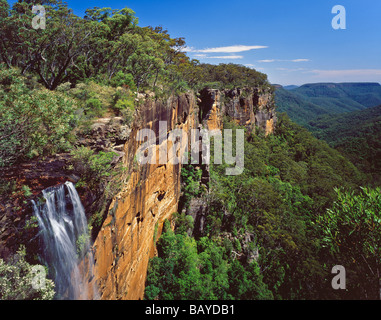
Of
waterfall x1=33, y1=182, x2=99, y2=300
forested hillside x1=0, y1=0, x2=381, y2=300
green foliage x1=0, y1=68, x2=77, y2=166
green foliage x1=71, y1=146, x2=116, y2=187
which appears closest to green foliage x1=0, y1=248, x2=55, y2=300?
forested hillside x1=0, y1=0, x2=381, y2=300

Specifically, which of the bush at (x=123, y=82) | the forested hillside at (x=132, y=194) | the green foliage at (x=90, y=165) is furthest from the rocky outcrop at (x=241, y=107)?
the green foliage at (x=90, y=165)

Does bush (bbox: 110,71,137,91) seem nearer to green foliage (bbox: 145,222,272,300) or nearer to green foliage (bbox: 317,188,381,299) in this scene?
green foliage (bbox: 145,222,272,300)

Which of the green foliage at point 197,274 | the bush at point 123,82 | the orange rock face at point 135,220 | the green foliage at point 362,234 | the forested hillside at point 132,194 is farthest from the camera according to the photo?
the bush at point 123,82

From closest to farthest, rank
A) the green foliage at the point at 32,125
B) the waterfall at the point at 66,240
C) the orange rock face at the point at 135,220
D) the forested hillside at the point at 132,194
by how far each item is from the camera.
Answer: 1. the waterfall at the point at 66,240
2. the green foliage at the point at 32,125
3. the forested hillside at the point at 132,194
4. the orange rock face at the point at 135,220

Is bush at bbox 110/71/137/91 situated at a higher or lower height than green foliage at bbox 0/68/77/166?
Result: higher

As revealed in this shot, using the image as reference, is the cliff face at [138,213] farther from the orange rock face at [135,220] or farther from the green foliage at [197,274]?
the green foliage at [197,274]

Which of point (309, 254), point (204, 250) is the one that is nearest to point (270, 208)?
point (309, 254)

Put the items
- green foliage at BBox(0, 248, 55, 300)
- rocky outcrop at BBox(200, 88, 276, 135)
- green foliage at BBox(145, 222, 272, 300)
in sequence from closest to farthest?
1. green foliage at BBox(0, 248, 55, 300)
2. green foliage at BBox(145, 222, 272, 300)
3. rocky outcrop at BBox(200, 88, 276, 135)

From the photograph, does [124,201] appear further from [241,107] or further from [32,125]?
[241,107]
